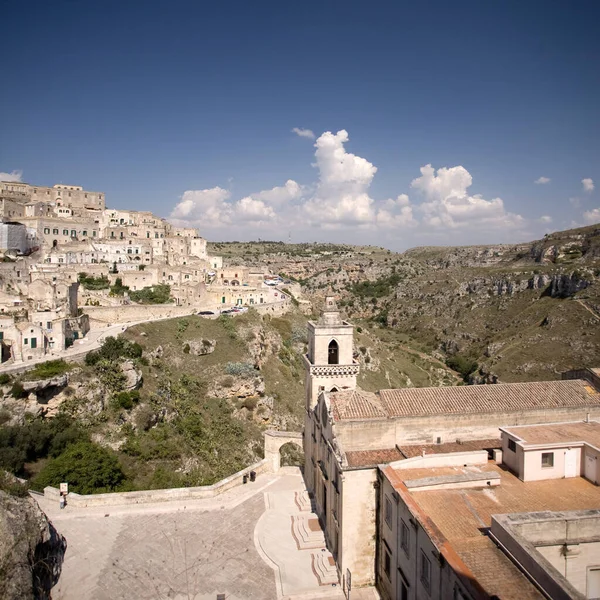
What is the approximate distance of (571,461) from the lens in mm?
14844

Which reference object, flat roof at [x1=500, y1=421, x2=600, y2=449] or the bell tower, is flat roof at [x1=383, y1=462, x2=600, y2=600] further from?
the bell tower

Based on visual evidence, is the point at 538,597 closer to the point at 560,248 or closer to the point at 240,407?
the point at 240,407

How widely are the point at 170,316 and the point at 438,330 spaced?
51.7 meters

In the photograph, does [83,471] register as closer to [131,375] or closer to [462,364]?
[131,375]

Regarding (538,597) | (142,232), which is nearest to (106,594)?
(538,597)

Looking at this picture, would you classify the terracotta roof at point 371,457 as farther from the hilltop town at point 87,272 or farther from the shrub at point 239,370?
the hilltop town at point 87,272

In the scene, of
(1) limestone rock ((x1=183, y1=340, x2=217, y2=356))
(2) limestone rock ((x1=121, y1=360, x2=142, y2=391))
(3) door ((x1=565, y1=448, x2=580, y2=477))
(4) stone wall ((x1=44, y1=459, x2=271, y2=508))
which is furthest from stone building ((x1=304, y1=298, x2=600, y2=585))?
(1) limestone rock ((x1=183, y1=340, x2=217, y2=356))

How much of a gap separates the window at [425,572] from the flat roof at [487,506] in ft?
2.62

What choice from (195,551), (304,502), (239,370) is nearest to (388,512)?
(304,502)

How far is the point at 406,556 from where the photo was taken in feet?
40.8

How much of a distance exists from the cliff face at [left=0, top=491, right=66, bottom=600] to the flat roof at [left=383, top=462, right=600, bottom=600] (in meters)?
10.2

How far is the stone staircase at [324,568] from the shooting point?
15.2 meters

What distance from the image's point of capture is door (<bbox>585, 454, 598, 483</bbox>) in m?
14.4

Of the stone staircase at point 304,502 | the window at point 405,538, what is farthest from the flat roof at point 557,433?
the stone staircase at point 304,502
